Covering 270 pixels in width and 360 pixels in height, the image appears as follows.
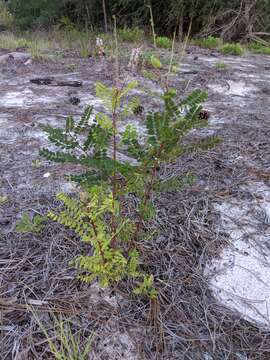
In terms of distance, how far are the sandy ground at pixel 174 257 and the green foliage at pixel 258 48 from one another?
497 centimetres

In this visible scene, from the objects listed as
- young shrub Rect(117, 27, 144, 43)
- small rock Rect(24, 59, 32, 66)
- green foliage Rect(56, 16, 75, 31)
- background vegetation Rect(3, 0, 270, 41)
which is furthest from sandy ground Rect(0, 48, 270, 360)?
green foliage Rect(56, 16, 75, 31)

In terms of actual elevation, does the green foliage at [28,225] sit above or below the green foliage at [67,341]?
above

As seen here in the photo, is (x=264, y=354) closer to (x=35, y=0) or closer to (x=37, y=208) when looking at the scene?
(x=37, y=208)

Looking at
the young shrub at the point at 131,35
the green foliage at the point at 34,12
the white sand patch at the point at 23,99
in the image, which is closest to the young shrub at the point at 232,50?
the young shrub at the point at 131,35

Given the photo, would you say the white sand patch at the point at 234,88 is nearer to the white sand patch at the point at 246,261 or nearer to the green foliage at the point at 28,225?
the white sand patch at the point at 246,261

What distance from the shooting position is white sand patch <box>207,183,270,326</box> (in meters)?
1.24

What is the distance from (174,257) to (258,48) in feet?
24.0

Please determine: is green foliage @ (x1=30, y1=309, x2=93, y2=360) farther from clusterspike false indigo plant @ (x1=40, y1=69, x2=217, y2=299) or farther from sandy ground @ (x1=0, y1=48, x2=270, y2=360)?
clusterspike false indigo plant @ (x1=40, y1=69, x2=217, y2=299)

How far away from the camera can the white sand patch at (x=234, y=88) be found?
3.50 meters

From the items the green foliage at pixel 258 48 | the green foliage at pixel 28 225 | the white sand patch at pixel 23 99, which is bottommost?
the green foliage at pixel 258 48

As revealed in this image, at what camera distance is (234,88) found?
364cm

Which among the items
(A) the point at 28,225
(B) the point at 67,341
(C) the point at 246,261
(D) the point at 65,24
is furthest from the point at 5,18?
(B) the point at 67,341

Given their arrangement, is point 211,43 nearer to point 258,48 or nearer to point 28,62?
point 258,48

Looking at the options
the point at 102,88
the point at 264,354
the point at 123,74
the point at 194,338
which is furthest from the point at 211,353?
the point at 123,74
